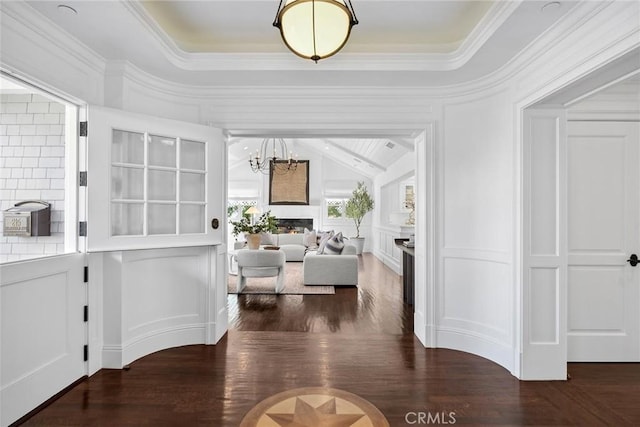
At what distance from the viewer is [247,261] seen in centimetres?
515

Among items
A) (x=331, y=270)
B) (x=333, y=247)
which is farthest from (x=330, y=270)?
(x=333, y=247)

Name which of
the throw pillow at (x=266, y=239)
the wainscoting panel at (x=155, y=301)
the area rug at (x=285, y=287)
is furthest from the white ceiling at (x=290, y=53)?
the throw pillow at (x=266, y=239)

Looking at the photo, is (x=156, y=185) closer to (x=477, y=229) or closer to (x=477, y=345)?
(x=477, y=229)

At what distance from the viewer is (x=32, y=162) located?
2.55 metres

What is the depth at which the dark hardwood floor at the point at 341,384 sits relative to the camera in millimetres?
2096

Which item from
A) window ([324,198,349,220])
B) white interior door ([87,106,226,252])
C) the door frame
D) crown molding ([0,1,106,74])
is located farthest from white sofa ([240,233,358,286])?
window ([324,198,349,220])

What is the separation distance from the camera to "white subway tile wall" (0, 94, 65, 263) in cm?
250

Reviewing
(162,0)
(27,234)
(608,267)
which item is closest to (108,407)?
(27,234)

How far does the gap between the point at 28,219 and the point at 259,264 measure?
3057mm

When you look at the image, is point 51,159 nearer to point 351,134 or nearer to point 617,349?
point 351,134

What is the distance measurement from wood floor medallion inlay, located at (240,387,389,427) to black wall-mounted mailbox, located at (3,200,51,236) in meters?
2.11

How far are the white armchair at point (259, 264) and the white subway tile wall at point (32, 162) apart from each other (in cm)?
275

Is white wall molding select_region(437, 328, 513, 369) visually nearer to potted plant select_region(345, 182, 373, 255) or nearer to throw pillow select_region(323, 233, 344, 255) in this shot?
throw pillow select_region(323, 233, 344, 255)

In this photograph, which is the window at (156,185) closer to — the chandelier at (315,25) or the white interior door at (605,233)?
the chandelier at (315,25)
